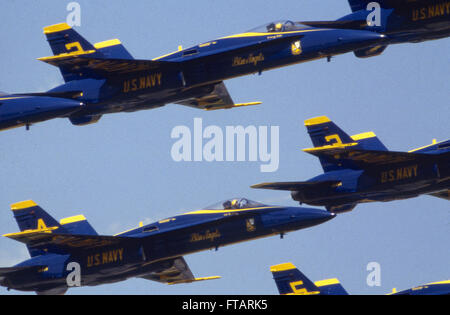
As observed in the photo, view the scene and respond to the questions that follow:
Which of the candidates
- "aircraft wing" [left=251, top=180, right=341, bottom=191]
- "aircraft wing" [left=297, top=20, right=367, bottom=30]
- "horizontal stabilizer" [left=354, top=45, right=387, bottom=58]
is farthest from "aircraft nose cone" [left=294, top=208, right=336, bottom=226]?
"aircraft wing" [left=297, top=20, right=367, bottom=30]

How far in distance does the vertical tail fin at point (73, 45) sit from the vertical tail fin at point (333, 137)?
10.7m

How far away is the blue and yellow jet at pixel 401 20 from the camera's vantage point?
40812mm

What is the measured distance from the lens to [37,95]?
141ft

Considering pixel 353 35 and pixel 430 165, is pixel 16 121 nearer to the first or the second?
pixel 353 35

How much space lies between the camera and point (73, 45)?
45281 mm

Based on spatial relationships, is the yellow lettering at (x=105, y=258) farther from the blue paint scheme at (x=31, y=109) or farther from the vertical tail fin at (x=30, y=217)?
the blue paint scheme at (x=31, y=109)

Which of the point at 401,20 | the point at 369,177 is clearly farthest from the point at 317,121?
the point at 401,20

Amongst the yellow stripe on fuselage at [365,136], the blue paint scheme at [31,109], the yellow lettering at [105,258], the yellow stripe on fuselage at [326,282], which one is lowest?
the yellow stripe on fuselage at [326,282]

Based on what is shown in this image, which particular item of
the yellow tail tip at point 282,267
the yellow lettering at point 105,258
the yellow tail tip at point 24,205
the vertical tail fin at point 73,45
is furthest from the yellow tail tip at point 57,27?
the yellow tail tip at point 282,267

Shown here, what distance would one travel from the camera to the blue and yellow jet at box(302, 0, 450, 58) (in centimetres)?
4081

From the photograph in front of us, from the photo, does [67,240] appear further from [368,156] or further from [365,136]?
[365,136]

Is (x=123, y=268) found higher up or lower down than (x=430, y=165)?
lower down
